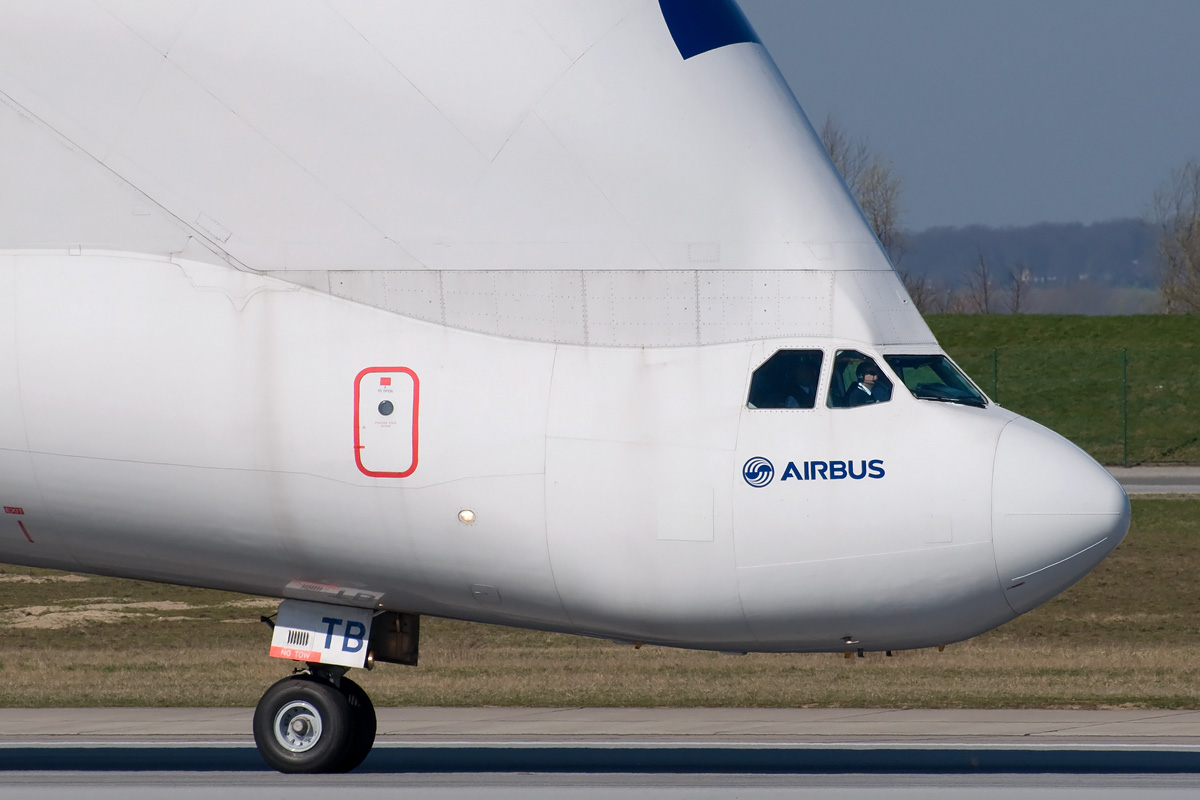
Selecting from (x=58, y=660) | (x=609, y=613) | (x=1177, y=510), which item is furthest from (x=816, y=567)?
(x=1177, y=510)

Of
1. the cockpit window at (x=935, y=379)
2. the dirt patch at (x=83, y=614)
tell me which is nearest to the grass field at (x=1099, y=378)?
the dirt patch at (x=83, y=614)

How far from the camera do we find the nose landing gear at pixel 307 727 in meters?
14.4

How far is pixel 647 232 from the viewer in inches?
521

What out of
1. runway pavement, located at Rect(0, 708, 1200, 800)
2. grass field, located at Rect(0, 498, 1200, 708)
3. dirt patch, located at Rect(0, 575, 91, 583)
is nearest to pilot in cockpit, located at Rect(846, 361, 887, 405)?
runway pavement, located at Rect(0, 708, 1200, 800)

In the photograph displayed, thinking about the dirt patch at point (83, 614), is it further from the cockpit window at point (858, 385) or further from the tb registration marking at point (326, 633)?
the cockpit window at point (858, 385)

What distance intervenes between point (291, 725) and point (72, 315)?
397 centimetres

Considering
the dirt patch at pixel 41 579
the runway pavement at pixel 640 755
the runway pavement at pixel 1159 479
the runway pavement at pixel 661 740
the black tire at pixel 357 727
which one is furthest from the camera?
the runway pavement at pixel 1159 479

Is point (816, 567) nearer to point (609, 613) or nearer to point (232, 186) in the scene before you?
point (609, 613)

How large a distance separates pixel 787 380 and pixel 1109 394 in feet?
149

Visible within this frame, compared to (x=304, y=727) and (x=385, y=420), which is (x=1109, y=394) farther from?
(x=385, y=420)

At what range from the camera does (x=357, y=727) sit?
47.8ft

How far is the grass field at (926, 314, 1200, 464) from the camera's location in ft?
173

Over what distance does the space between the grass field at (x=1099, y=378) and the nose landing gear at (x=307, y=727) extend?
39552 mm

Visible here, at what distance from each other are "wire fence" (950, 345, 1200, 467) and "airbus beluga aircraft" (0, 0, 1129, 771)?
128 ft
